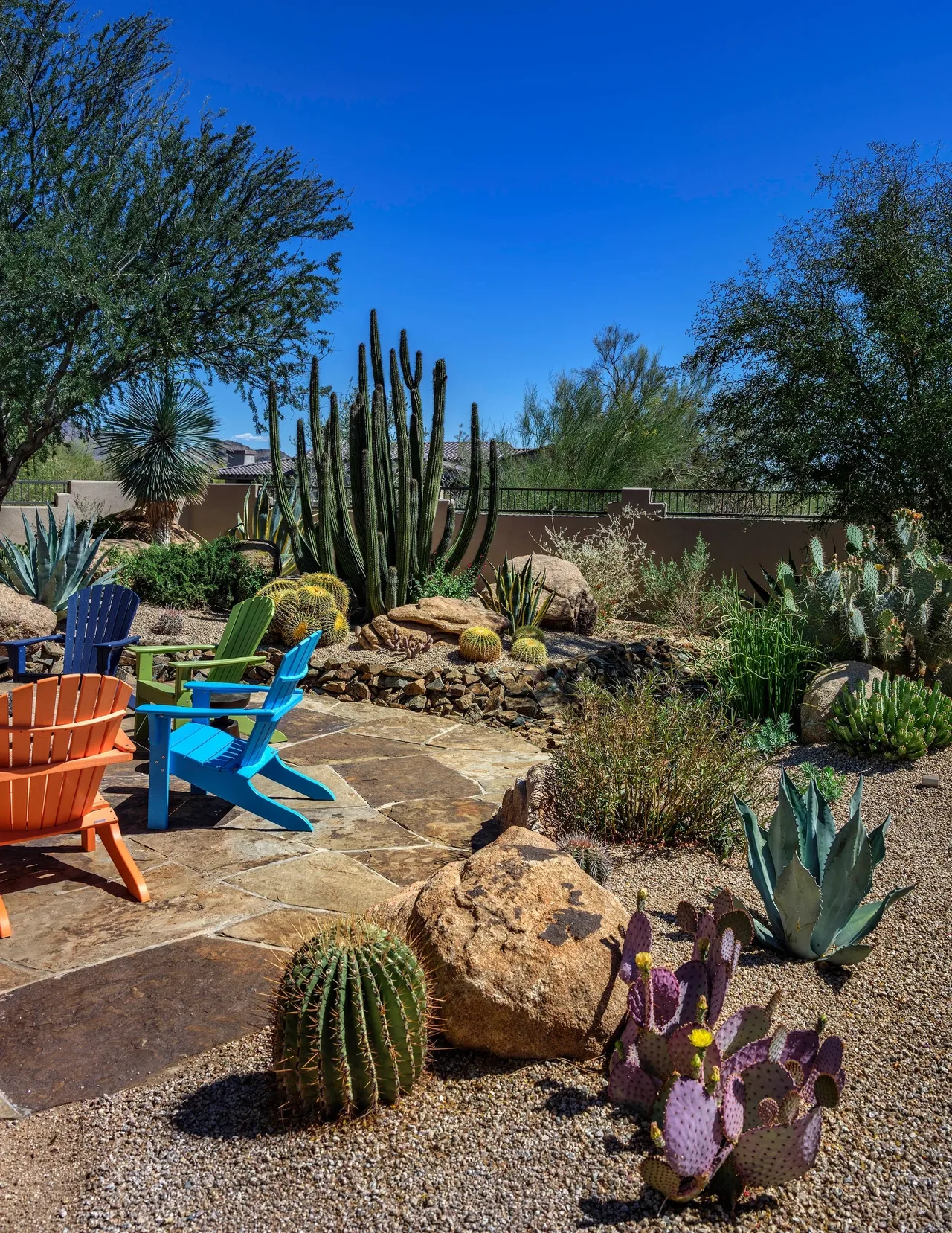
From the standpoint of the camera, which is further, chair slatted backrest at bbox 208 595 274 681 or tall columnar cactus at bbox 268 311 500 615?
tall columnar cactus at bbox 268 311 500 615

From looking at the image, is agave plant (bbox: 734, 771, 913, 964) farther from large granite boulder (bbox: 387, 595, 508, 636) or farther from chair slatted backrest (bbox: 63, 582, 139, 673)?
large granite boulder (bbox: 387, 595, 508, 636)

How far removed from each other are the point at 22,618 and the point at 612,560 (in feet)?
25.9

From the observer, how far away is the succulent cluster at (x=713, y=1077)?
2.23 meters

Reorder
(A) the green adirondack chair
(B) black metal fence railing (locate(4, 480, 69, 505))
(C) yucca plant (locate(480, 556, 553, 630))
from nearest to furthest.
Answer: (A) the green adirondack chair < (C) yucca plant (locate(480, 556, 553, 630)) < (B) black metal fence railing (locate(4, 480, 69, 505))

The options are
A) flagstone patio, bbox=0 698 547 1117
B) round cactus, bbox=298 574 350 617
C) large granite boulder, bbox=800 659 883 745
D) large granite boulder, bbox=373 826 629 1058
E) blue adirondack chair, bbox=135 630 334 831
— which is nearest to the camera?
large granite boulder, bbox=373 826 629 1058

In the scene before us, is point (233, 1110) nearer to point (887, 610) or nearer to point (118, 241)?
point (887, 610)

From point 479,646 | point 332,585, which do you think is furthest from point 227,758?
point 332,585

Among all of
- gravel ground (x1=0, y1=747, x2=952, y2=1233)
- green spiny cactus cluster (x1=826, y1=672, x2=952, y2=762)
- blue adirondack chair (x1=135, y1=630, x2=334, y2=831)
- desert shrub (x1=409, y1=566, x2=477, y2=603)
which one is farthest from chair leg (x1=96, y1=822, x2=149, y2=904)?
desert shrub (x1=409, y1=566, x2=477, y2=603)

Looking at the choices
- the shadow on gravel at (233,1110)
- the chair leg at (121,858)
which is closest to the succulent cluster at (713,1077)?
the shadow on gravel at (233,1110)

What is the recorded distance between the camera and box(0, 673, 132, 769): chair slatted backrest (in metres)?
3.92

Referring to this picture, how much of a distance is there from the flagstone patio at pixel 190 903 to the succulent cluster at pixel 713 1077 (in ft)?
3.38

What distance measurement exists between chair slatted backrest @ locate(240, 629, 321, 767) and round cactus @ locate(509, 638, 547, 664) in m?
4.39

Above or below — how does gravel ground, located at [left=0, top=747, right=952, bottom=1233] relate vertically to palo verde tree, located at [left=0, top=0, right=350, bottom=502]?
below

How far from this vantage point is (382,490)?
35.8 feet
